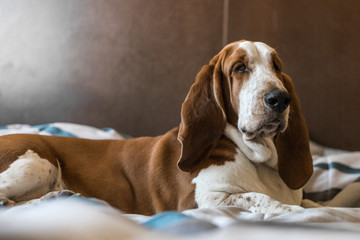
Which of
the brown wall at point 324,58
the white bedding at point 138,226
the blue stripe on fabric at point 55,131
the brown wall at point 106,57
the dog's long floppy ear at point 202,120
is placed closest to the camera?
the white bedding at point 138,226

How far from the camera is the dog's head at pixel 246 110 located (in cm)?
175

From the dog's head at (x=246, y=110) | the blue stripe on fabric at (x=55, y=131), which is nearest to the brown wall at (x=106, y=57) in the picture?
the blue stripe on fabric at (x=55, y=131)

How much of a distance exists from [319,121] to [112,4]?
6.48ft

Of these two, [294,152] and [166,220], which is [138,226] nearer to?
[166,220]

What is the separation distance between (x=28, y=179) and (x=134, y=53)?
1.81 metres

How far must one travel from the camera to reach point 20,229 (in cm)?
67

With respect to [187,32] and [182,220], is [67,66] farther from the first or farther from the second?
[182,220]

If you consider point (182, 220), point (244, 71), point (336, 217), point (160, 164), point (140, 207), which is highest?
point (244, 71)

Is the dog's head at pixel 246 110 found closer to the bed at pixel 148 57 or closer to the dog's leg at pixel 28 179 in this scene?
the dog's leg at pixel 28 179

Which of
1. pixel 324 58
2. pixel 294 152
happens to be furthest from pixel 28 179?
pixel 324 58

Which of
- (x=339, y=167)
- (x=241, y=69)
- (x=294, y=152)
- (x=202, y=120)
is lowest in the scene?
(x=339, y=167)

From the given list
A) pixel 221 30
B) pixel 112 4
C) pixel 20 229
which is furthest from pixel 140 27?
pixel 20 229

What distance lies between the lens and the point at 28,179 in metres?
1.84

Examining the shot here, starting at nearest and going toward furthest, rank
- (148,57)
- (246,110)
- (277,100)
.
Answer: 1. (277,100)
2. (246,110)
3. (148,57)
